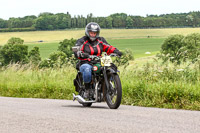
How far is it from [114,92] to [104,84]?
336mm

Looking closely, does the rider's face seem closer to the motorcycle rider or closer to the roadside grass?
the motorcycle rider

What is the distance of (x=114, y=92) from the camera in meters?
7.27

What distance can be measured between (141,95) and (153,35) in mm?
110657

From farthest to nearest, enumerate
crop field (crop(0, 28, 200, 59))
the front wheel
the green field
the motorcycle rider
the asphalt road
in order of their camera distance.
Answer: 1. crop field (crop(0, 28, 200, 59))
2. the green field
3. the motorcycle rider
4. the front wheel
5. the asphalt road

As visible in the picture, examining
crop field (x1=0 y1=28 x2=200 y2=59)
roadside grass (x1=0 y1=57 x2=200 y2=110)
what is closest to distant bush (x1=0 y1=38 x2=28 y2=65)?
crop field (x1=0 y1=28 x2=200 y2=59)

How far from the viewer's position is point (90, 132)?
4641 millimetres

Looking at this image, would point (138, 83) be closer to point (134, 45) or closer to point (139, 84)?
point (139, 84)

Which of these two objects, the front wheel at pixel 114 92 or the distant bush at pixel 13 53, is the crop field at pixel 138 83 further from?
the distant bush at pixel 13 53

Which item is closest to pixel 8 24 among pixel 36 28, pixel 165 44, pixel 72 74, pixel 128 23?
pixel 36 28

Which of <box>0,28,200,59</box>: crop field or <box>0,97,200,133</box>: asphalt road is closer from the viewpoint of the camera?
<box>0,97,200,133</box>: asphalt road

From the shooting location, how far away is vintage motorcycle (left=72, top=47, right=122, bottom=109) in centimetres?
716

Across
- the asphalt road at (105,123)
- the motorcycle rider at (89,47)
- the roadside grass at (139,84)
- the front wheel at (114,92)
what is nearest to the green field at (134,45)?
the roadside grass at (139,84)

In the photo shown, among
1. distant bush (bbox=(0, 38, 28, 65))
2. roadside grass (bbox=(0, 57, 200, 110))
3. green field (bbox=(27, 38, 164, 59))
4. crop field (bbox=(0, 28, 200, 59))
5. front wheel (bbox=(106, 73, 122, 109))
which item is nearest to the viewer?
front wheel (bbox=(106, 73, 122, 109))

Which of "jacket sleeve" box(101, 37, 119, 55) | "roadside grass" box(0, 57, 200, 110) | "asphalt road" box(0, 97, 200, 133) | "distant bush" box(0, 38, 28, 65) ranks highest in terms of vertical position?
"jacket sleeve" box(101, 37, 119, 55)
